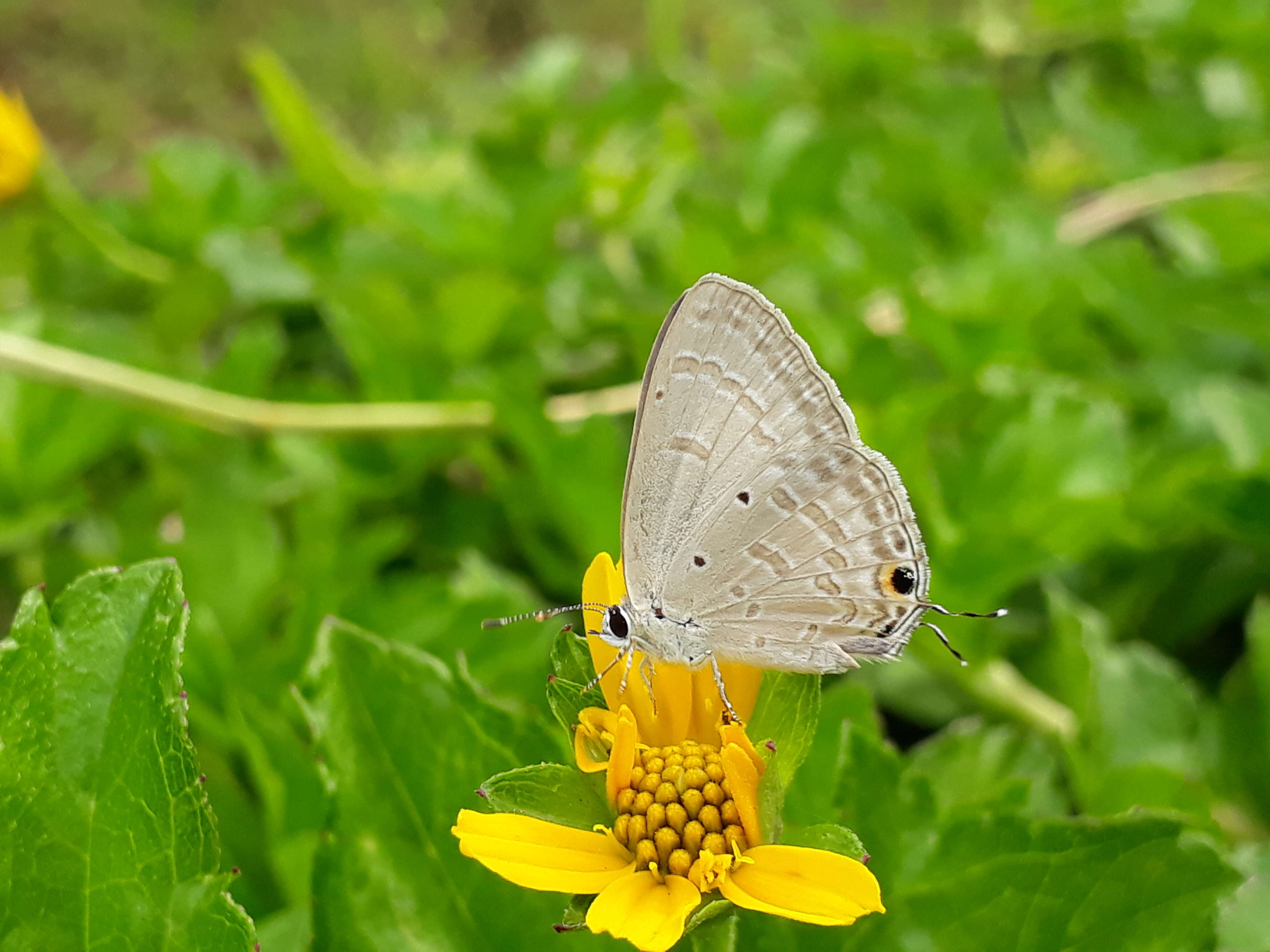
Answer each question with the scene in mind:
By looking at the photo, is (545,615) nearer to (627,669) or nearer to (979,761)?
(627,669)

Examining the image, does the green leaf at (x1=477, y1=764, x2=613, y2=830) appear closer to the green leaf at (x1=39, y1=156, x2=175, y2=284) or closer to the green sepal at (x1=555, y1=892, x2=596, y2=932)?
the green sepal at (x1=555, y1=892, x2=596, y2=932)

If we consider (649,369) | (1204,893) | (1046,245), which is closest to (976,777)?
(1204,893)

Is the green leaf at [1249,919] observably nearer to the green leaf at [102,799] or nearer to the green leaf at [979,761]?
the green leaf at [979,761]

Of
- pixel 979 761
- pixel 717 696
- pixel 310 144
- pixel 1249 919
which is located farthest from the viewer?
Result: pixel 310 144

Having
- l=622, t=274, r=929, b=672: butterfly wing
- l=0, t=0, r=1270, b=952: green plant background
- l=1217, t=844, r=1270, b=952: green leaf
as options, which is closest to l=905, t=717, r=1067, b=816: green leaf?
l=0, t=0, r=1270, b=952: green plant background

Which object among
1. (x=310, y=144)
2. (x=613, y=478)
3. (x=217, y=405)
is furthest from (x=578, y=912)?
(x=310, y=144)

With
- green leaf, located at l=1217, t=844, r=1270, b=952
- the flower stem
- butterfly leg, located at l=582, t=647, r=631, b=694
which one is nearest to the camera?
butterfly leg, located at l=582, t=647, r=631, b=694

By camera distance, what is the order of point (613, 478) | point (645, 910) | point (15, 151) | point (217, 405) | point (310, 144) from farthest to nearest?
point (310, 144)
point (15, 151)
point (217, 405)
point (613, 478)
point (645, 910)

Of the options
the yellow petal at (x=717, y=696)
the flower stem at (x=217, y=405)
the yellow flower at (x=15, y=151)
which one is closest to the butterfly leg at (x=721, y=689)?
the yellow petal at (x=717, y=696)
